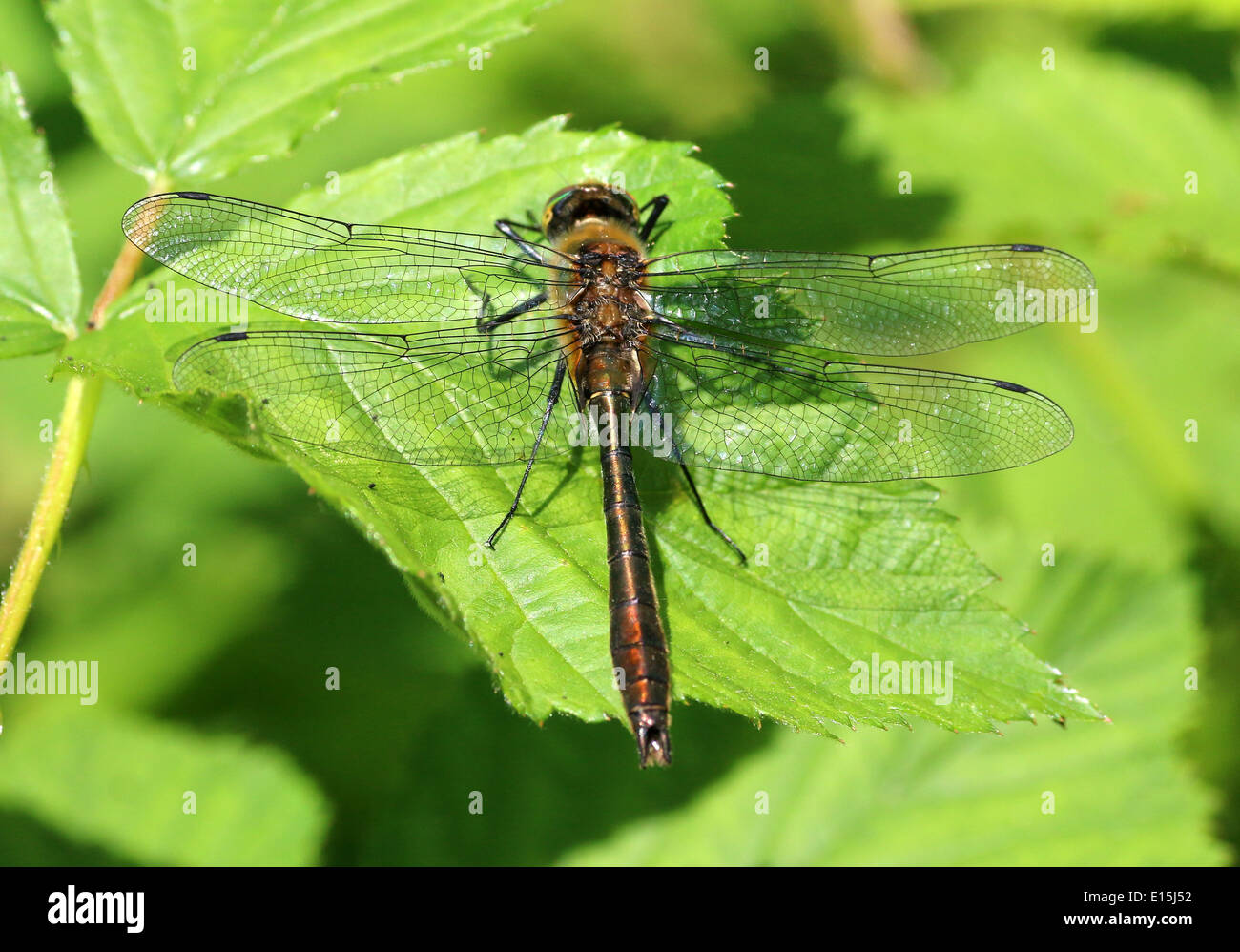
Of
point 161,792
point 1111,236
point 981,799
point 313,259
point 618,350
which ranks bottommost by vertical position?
point 981,799

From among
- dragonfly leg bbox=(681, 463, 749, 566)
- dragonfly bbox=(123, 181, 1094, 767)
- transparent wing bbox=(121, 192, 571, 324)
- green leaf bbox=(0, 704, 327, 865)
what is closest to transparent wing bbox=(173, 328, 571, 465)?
dragonfly bbox=(123, 181, 1094, 767)

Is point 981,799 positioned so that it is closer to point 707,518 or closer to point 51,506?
point 707,518

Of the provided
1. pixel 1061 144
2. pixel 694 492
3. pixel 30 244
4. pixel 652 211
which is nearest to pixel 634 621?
pixel 694 492

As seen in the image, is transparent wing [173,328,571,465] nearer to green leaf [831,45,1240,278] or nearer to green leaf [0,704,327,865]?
green leaf [0,704,327,865]

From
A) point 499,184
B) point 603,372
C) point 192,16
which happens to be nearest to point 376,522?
point 603,372

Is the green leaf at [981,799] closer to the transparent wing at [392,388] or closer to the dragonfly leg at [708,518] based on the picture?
the dragonfly leg at [708,518]

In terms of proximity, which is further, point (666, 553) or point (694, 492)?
point (694, 492)
